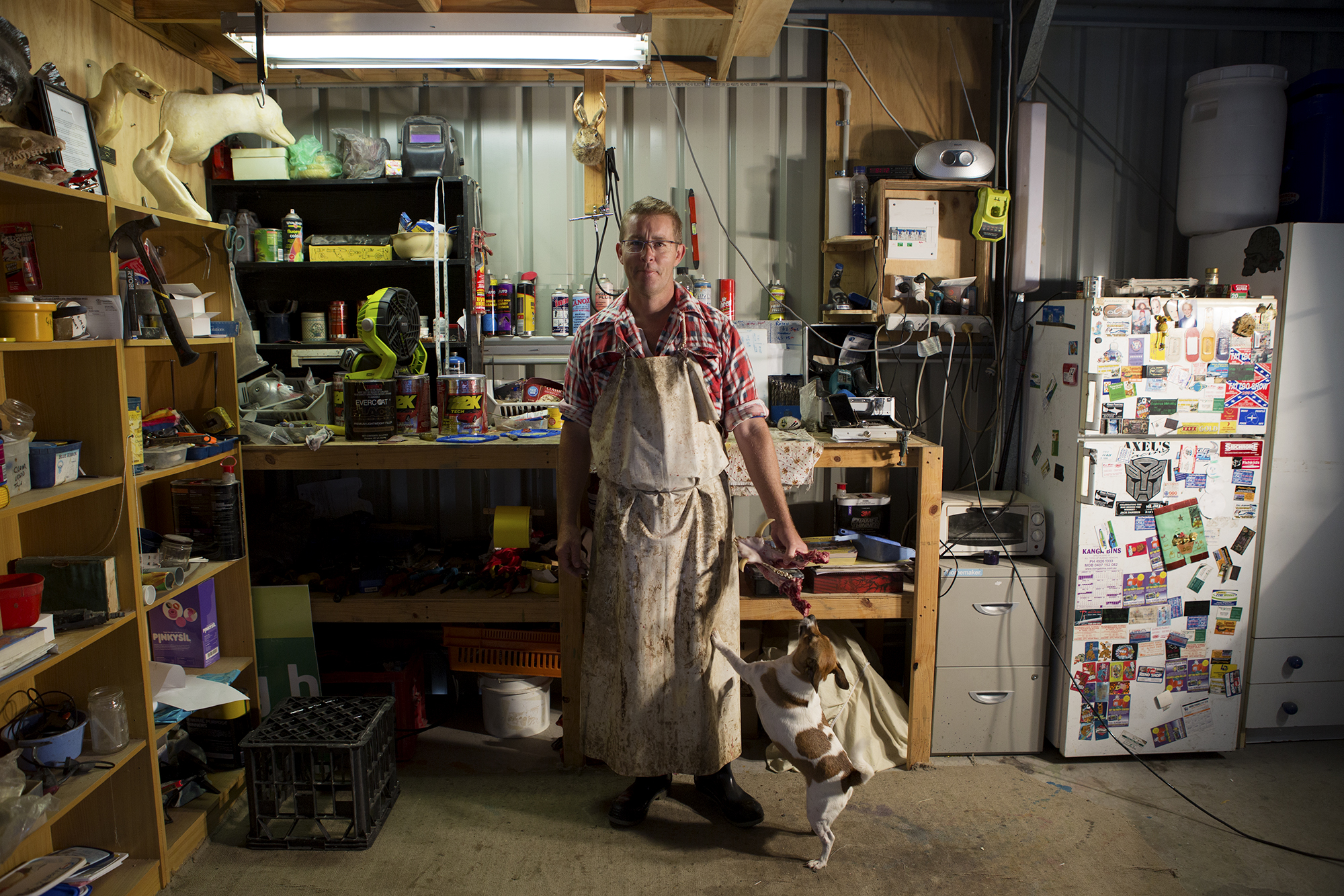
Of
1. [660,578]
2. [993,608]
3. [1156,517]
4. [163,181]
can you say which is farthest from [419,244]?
[1156,517]

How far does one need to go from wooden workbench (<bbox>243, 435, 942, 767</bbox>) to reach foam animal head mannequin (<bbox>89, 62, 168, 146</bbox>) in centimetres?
104

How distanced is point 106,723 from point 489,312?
1921 millimetres

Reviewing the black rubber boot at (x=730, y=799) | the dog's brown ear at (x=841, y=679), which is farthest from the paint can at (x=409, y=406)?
the dog's brown ear at (x=841, y=679)

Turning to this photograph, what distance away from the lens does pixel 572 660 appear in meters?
2.67

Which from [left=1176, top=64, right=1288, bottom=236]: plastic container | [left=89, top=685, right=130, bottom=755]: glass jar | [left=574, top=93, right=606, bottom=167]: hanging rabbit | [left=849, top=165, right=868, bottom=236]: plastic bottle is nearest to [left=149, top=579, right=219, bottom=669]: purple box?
[left=89, top=685, right=130, bottom=755]: glass jar

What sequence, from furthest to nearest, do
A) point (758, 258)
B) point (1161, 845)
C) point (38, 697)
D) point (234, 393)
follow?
1. point (758, 258)
2. point (234, 393)
3. point (1161, 845)
4. point (38, 697)

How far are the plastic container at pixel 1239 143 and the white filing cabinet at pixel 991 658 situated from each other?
1571 millimetres

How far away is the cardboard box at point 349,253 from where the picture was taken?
3.21 m

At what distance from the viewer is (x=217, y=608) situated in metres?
2.62

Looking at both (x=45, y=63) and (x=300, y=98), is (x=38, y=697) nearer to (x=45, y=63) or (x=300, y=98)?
(x=45, y=63)

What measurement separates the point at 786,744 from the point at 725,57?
250 centimetres

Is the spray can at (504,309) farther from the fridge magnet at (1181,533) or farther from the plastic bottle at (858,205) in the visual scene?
the fridge magnet at (1181,533)

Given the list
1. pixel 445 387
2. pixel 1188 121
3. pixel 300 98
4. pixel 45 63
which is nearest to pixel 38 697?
pixel 445 387

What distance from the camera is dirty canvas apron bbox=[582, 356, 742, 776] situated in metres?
2.18
